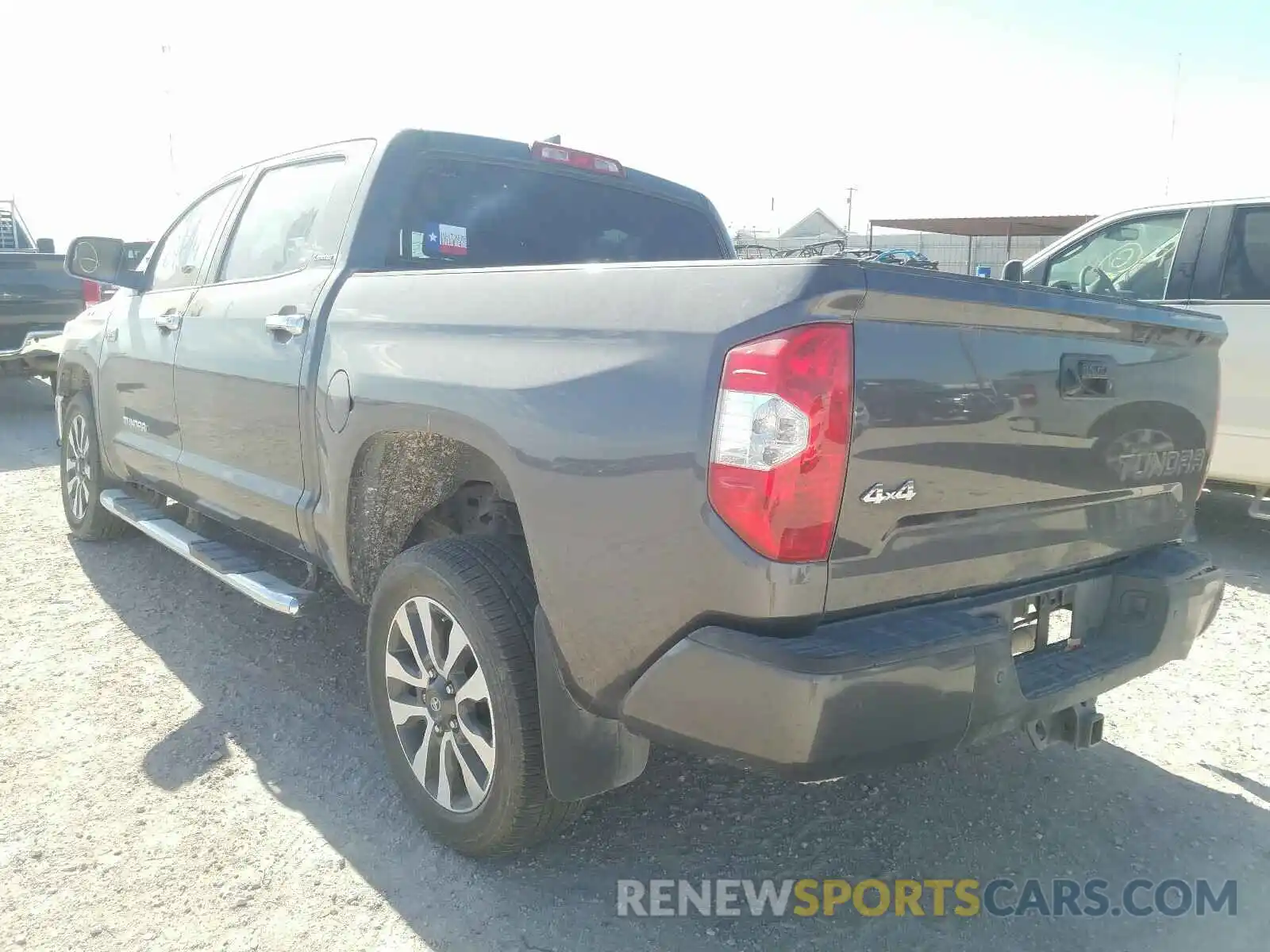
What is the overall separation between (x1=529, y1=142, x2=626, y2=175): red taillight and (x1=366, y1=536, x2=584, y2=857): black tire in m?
1.66

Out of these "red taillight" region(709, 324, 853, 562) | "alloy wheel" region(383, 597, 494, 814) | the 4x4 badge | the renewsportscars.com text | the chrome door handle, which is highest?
the chrome door handle

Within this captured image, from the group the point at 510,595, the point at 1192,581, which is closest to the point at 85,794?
the point at 510,595

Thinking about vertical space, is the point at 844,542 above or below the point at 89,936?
above

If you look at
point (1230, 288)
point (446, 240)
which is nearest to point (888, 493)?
point (446, 240)

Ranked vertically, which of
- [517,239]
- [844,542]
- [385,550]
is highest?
[517,239]

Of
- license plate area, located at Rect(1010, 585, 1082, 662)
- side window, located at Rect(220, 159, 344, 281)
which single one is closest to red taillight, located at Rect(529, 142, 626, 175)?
side window, located at Rect(220, 159, 344, 281)

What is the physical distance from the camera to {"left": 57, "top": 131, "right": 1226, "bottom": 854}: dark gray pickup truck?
6.10ft

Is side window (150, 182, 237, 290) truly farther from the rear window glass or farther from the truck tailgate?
the truck tailgate

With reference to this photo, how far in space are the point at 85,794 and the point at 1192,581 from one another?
320 centimetres

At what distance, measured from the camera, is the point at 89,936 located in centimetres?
232

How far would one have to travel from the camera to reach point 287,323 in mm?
3164

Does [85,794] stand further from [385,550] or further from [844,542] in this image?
[844,542]

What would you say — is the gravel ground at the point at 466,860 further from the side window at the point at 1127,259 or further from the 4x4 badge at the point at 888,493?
the side window at the point at 1127,259

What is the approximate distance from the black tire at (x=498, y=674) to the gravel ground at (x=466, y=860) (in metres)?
0.13
